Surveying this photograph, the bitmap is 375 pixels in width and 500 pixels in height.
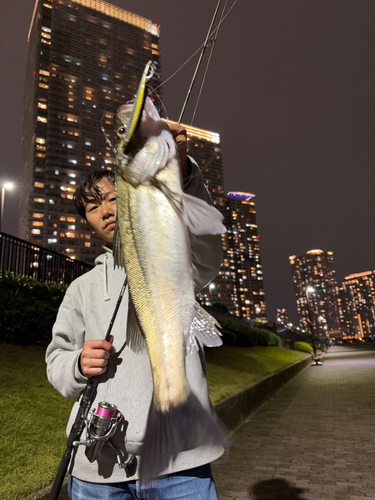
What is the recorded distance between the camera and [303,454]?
5309 mm

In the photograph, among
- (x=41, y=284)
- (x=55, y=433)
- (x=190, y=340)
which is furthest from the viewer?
(x=41, y=284)

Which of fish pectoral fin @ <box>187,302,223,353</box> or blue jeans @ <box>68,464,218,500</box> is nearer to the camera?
fish pectoral fin @ <box>187,302,223,353</box>

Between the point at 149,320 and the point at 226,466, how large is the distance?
16.7 feet

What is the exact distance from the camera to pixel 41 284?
27.0ft

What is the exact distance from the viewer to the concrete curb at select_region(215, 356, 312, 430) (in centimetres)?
684

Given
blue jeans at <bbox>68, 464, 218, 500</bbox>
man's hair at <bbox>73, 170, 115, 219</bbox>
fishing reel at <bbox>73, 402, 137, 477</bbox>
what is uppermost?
man's hair at <bbox>73, 170, 115, 219</bbox>

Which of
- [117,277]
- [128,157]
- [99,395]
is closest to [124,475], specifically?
[99,395]

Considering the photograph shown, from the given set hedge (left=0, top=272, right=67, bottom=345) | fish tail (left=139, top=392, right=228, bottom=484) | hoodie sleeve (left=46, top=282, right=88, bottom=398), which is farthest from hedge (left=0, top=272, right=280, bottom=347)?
fish tail (left=139, top=392, right=228, bottom=484)

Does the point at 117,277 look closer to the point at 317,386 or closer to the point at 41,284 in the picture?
the point at 41,284

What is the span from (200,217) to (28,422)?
178 inches

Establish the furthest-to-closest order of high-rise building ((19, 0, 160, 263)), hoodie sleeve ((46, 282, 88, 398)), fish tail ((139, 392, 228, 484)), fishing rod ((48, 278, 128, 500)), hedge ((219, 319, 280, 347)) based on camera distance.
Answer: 1. high-rise building ((19, 0, 160, 263))
2. hedge ((219, 319, 280, 347))
3. hoodie sleeve ((46, 282, 88, 398))
4. fishing rod ((48, 278, 128, 500))
5. fish tail ((139, 392, 228, 484))

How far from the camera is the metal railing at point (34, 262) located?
349 inches

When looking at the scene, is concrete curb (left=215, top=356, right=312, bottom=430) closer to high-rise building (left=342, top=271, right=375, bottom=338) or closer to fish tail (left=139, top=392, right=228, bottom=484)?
fish tail (left=139, top=392, right=228, bottom=484)

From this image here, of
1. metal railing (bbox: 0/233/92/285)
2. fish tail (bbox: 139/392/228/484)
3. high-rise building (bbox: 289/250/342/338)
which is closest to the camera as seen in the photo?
fish tail (bbox: 139/392/228/484)
